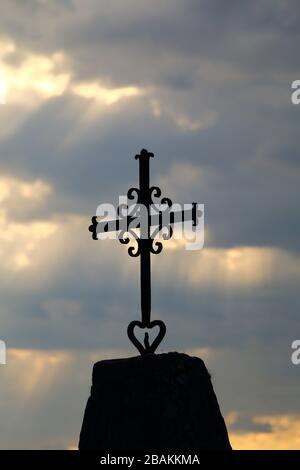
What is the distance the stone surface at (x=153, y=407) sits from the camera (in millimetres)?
12094

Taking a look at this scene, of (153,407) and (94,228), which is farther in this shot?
(94,228)

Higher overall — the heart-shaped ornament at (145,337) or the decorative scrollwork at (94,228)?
the decorative scrollwork at (94,228)

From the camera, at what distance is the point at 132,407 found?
1230 cm

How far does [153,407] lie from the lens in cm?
1220

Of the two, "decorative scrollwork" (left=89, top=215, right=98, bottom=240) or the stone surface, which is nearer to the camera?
the stone surface

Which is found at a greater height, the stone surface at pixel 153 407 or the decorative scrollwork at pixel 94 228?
the decorative scrollwork at pixel 94 228

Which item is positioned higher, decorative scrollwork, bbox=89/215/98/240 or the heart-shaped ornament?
decorative scrollwork, bbox=89/215/98/240

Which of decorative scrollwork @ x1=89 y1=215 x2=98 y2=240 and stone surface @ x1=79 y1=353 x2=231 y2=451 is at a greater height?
decorative scrollwork @ x1=89 y1=215 x2=98 y2=240

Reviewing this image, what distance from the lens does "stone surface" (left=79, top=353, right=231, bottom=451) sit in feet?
39.7

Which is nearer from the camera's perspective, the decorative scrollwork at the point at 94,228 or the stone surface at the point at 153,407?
the stone surface at the point at 153,407

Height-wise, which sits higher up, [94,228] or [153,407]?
[94,228]
